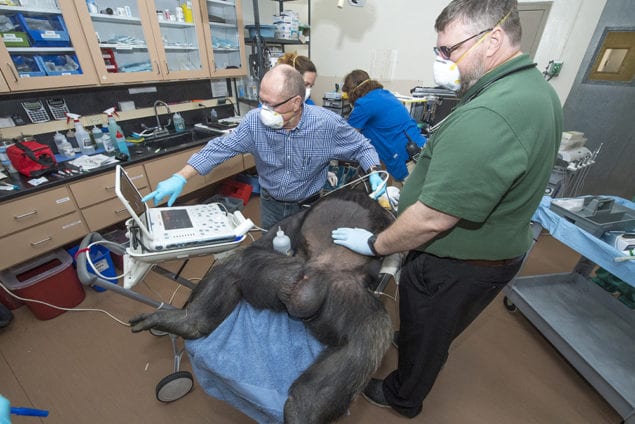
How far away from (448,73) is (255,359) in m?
→ 1.19

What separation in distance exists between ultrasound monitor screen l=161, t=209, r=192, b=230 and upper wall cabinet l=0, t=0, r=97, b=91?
1.63 meters

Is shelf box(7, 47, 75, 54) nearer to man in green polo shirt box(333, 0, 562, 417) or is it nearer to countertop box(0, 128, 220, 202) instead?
countertop box(0, 128, 220, 202)

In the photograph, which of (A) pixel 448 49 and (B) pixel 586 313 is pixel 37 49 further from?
(B) pixel 586 313

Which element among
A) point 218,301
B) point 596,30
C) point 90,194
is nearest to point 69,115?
point 90,194

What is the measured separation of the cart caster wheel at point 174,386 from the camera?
4.83 ft

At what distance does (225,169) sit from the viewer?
321cm

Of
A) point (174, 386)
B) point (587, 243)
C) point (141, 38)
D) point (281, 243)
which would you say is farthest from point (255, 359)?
point (141, 38)

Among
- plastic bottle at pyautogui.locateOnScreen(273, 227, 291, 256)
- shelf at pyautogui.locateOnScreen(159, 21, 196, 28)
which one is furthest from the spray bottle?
plastic bottle at pyautogui.locateOnScreen(273, 227, 291, 256)

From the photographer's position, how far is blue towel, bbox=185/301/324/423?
0.94 m

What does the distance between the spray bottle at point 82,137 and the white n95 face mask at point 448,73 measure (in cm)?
278

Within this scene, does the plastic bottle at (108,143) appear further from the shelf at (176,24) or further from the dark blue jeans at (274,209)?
the dark blue jeans at (274,209)

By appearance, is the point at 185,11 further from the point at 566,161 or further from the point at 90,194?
the point at 566,161

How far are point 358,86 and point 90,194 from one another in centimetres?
235

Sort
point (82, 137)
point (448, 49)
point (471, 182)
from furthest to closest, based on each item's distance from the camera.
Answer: point (82, 137)
point (448, 49)
point (471, 182)
